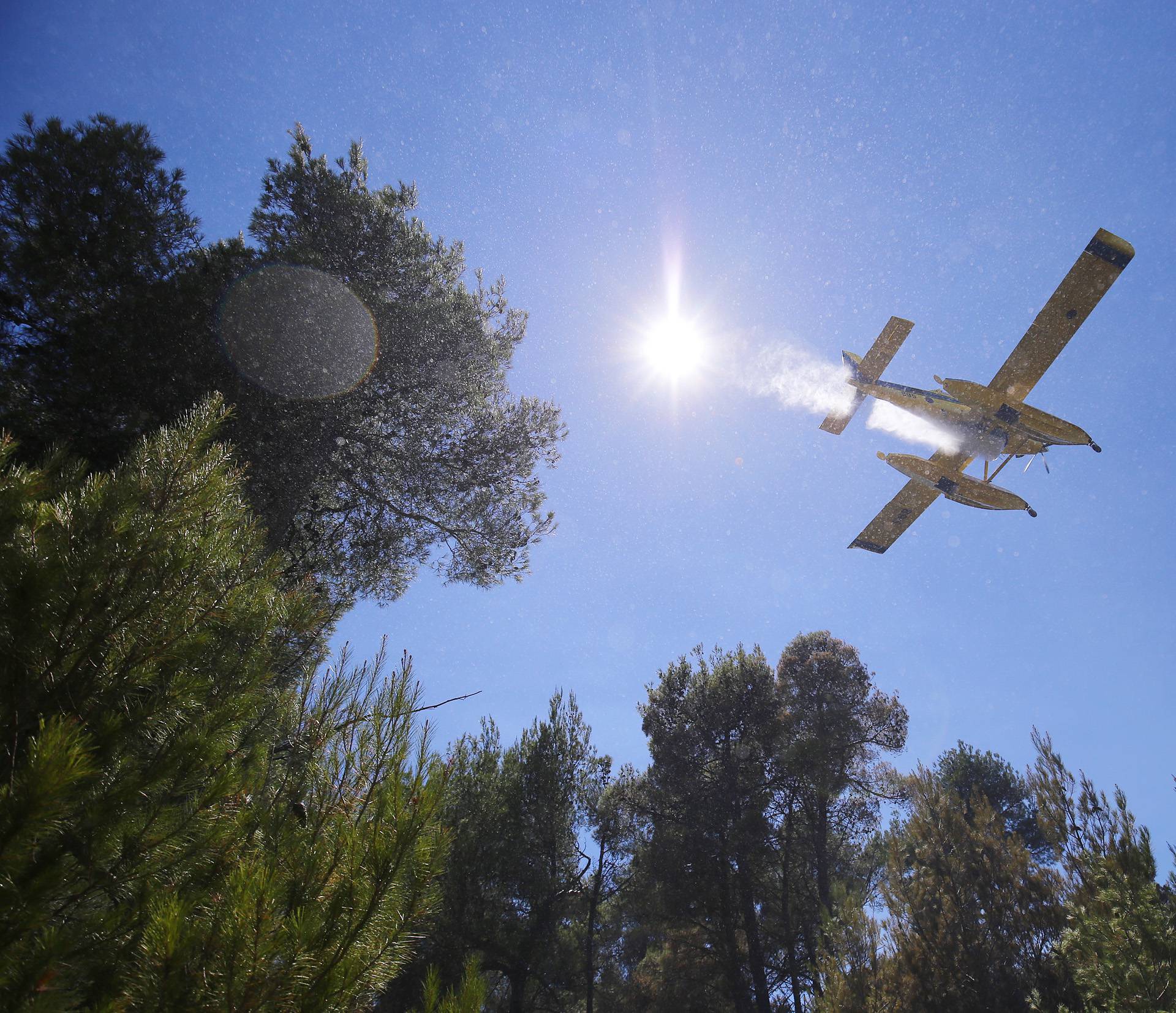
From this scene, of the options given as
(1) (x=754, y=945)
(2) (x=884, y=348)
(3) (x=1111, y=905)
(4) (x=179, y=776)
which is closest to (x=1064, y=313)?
(2) (x=884, y=348)

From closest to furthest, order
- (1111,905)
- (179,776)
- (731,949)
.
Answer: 1. (179,776)
2. (1111,905)
3. (731,949)

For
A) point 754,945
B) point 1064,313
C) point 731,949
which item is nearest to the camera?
point 1064,313

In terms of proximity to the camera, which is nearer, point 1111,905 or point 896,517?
point 1111,905

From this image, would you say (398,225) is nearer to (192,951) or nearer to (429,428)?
(429,428)

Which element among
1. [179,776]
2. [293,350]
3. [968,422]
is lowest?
[179,776]

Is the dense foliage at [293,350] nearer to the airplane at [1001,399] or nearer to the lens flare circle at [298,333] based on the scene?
the lens flare circle at [298,333]

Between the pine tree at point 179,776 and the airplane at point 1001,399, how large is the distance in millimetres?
14500

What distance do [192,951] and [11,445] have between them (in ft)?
6.78

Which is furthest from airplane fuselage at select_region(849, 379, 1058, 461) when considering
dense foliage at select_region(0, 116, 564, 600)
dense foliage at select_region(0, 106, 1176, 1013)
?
dense foliage at select_region(0, 116, 564, 600)

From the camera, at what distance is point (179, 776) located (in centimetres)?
188

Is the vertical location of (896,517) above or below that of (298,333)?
above

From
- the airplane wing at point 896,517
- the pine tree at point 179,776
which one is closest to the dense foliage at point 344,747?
the pine tree at point 179,776

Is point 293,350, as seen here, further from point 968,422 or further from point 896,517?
point 896,517

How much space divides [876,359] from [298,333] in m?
14.2
